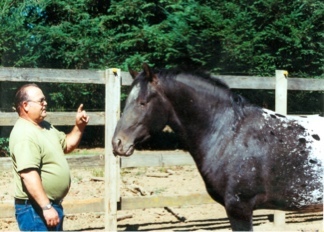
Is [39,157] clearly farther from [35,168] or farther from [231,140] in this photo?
[231,140]

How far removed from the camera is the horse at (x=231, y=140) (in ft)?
12.1

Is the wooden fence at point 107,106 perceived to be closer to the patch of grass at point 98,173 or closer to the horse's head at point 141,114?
the horse's head at point 141,114

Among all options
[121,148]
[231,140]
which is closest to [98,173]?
[121,148]

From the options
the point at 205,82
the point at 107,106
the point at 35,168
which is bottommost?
the point at 35,168

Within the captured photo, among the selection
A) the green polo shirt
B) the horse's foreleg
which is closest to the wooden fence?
the horse's foreleg

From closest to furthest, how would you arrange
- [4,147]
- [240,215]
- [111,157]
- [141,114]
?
[240,215] → [141,114] → [111,157] → [4,147]

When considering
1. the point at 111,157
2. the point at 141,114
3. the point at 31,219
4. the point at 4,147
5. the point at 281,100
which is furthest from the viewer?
the point at 4,147

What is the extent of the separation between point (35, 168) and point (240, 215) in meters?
1.63

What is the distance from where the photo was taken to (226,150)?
12.2ft

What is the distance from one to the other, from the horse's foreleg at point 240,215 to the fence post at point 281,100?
93.5 inches

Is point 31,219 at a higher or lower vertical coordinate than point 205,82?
lower

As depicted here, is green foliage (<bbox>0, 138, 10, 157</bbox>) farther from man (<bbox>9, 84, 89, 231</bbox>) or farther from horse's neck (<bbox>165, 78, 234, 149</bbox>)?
man (<bbox>9, 84, 89, 231</bbox>)

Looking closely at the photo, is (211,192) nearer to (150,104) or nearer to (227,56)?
(150,104)

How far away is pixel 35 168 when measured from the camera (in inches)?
118
